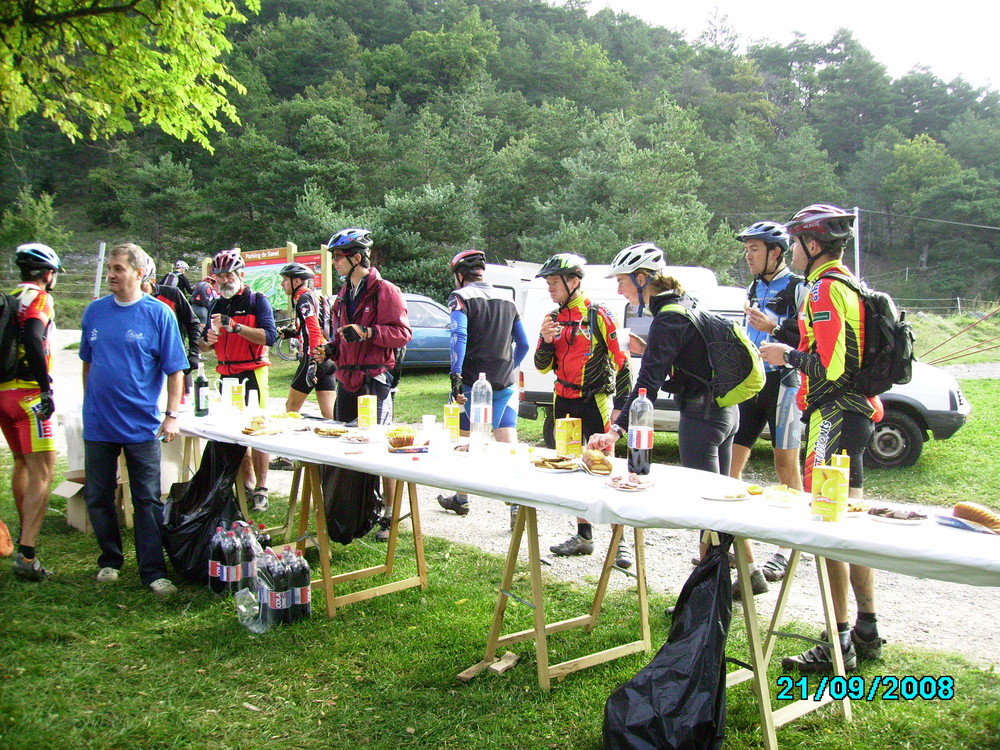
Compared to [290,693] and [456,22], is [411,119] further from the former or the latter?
[290,693]

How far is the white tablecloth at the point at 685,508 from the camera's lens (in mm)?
2324

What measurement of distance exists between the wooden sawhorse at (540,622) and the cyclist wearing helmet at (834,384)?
0.78 metres

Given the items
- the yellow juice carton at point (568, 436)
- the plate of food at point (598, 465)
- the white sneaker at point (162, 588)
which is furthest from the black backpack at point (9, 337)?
the plate of food at point (598, 465)

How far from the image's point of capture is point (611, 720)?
8.94 ft

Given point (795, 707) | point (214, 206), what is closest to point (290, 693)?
point (795, 707)

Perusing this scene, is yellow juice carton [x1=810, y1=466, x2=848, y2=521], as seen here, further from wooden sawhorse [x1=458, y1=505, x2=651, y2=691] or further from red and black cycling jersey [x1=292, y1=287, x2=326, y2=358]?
red and black cycling jersey [x1=292, y1=287, x2=326, y2=358]

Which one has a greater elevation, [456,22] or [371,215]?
[456,22]

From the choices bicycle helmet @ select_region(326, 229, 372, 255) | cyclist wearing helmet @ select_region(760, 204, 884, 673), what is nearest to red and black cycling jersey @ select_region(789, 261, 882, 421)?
cyclist wearing helmet @ select_region(760, 204, 884, 673)

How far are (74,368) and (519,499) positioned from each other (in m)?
17.4

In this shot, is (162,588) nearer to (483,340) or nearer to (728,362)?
(483,340)

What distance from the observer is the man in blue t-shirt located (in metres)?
4.62

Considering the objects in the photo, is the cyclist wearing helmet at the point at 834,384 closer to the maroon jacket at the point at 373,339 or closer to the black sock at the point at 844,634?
the black sock at the point at 844,634

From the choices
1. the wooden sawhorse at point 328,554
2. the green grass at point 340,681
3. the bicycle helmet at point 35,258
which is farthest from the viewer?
the bicycle helmet at point 35,258

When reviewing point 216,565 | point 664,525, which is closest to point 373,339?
point 216,565
